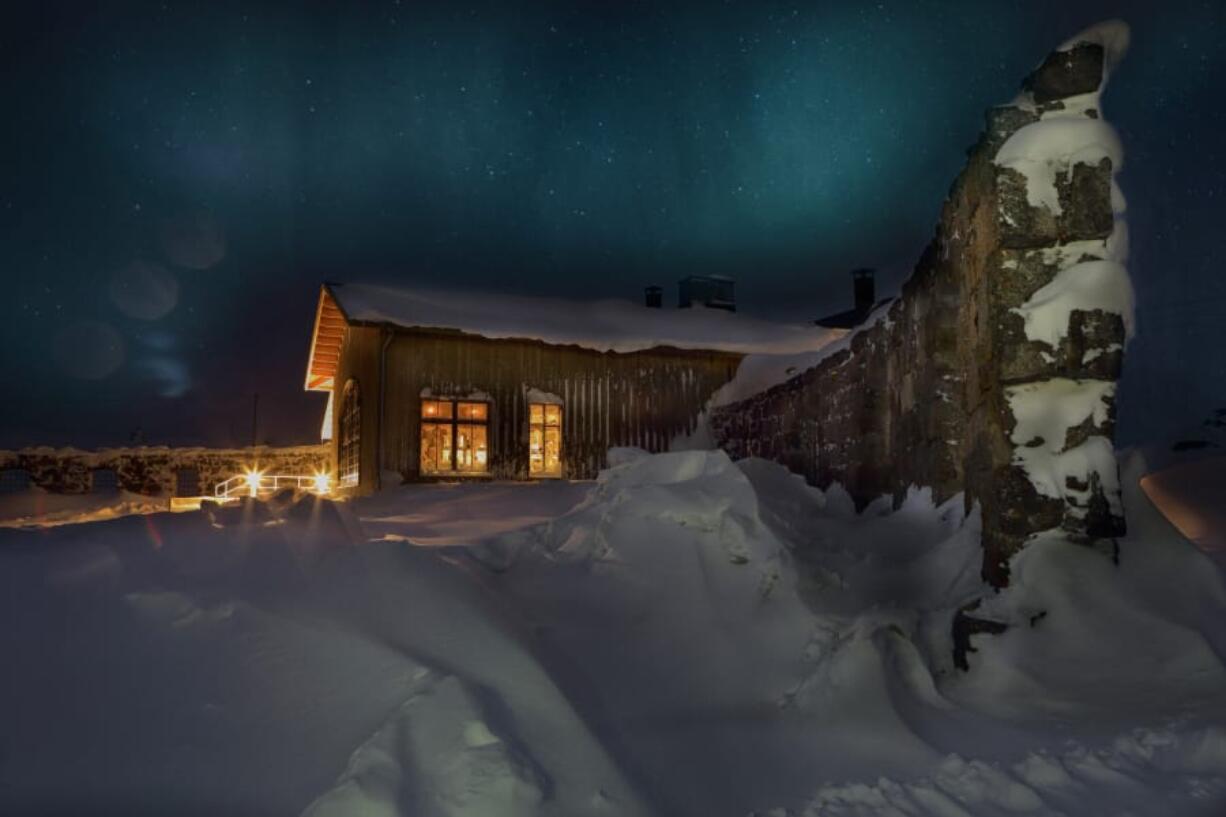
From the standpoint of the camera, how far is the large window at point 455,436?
13.9 meters

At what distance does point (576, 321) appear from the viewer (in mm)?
15875

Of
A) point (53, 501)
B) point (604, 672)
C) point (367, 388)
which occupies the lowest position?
point (53, 501)

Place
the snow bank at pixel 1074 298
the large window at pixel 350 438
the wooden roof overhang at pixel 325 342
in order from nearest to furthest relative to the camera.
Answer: the snow bank at pixel 1074 298 < the large window at pixel 350 438 < the wooden roof overhang at pixel 325 342

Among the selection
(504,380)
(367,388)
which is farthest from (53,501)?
(504,380)

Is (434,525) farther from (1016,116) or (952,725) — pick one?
(1016,116)

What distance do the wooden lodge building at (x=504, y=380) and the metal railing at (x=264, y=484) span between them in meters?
0.56

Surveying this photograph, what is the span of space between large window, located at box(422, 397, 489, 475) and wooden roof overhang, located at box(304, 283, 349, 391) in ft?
8.66

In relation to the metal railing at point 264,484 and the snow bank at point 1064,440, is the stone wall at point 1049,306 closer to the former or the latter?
the snow bank at point 1064,440

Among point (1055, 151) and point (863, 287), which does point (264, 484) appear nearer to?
point (863, 287)

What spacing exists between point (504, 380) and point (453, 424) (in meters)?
1.23

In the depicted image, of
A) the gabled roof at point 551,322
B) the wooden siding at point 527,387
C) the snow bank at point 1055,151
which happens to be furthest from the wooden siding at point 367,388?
the snow bank at point 1055,151

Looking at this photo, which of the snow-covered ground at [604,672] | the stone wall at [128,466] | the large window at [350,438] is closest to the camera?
the snow-covered ground at [604,672]

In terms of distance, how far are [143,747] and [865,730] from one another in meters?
2.65

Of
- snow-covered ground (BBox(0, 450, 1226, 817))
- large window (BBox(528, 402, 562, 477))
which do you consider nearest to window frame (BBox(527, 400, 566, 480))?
large window (BBox(528, 402, 562, 477))
